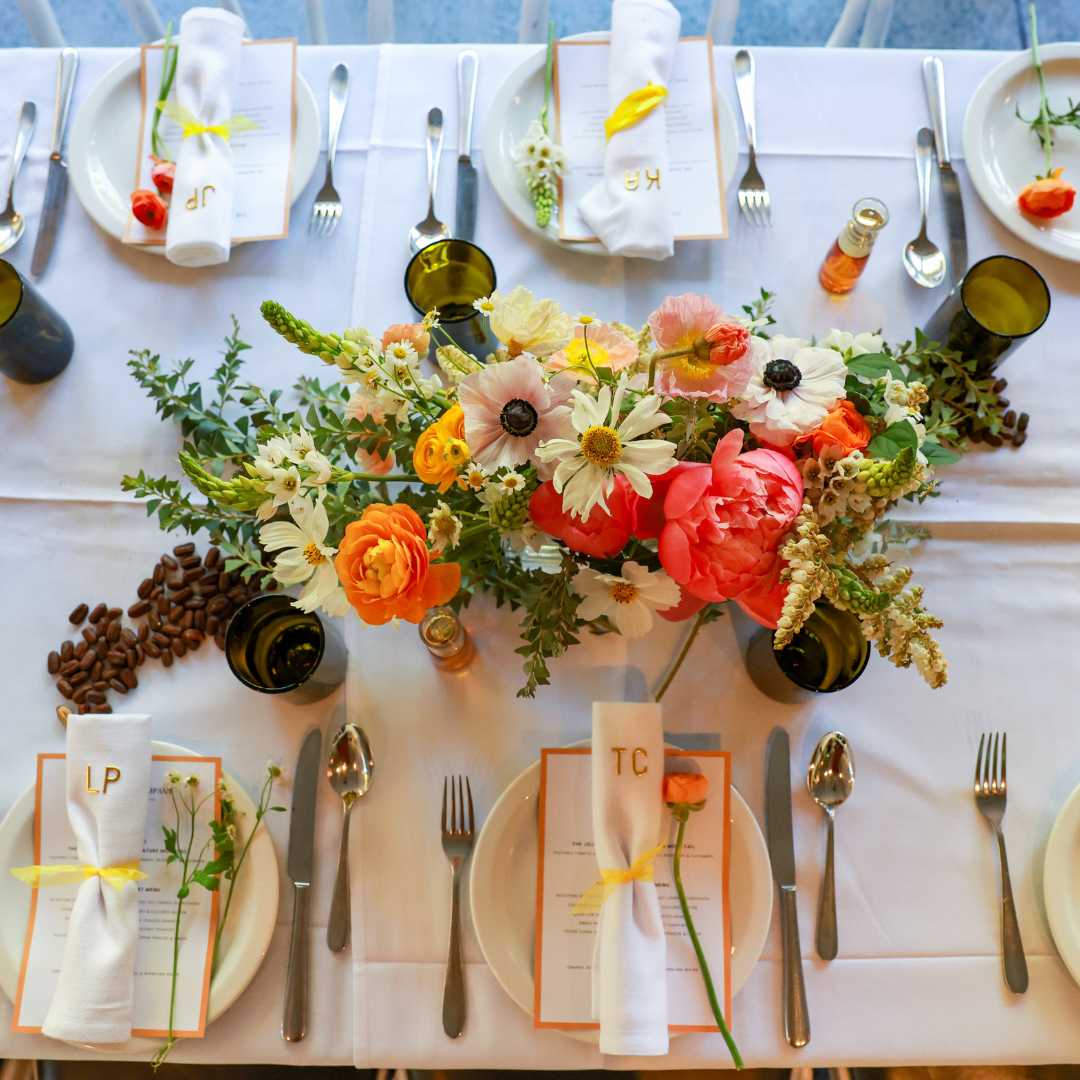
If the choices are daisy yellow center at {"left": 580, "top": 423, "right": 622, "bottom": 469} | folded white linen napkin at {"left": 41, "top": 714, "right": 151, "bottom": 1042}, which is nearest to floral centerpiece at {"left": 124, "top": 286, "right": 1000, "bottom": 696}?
daisy yellow center at {"left": 580, "top": 423, "right": 622, "bottom": 469}

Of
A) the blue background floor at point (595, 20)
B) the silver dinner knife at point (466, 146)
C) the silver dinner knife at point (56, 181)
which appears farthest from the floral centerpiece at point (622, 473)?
the blue background floor at point (595, 20)

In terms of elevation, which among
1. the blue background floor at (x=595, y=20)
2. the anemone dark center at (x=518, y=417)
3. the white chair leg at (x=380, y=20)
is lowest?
the anemone dark center at (x=518, y=417)

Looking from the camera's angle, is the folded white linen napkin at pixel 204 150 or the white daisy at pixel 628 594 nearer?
the white daisy at pixel 628 594

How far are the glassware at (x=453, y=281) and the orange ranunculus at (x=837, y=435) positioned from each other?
17.5 inches

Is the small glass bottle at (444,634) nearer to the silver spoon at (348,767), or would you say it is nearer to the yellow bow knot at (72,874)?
the silver spoon at (348,767)

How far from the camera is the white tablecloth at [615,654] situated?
2.73ft

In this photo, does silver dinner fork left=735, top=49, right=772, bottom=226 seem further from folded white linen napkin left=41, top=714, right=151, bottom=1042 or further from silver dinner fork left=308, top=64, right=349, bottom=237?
folded white linen napkin left=41, top=714, right=151, bottom=1042

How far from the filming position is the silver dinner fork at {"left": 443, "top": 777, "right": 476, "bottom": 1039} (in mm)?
825

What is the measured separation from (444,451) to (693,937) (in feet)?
1.66

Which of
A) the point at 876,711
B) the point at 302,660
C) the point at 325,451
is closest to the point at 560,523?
the point at 325,451

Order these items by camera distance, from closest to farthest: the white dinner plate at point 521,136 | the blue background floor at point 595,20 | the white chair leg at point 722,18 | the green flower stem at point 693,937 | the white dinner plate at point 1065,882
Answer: the green flower stem at point 693,937 < the white dinner plate at point 1065,882 < the white dinner plate at point 521,136 < the white chair leg at point 722,18 < the blue background floor at point 595,20

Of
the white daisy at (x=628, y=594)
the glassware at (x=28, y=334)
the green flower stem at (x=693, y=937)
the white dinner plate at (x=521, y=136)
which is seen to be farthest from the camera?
the white dinner plate at (x=521, y=136)

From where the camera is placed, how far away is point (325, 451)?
0.74 metres

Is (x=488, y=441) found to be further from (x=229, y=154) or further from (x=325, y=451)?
(x=229, y=154)
